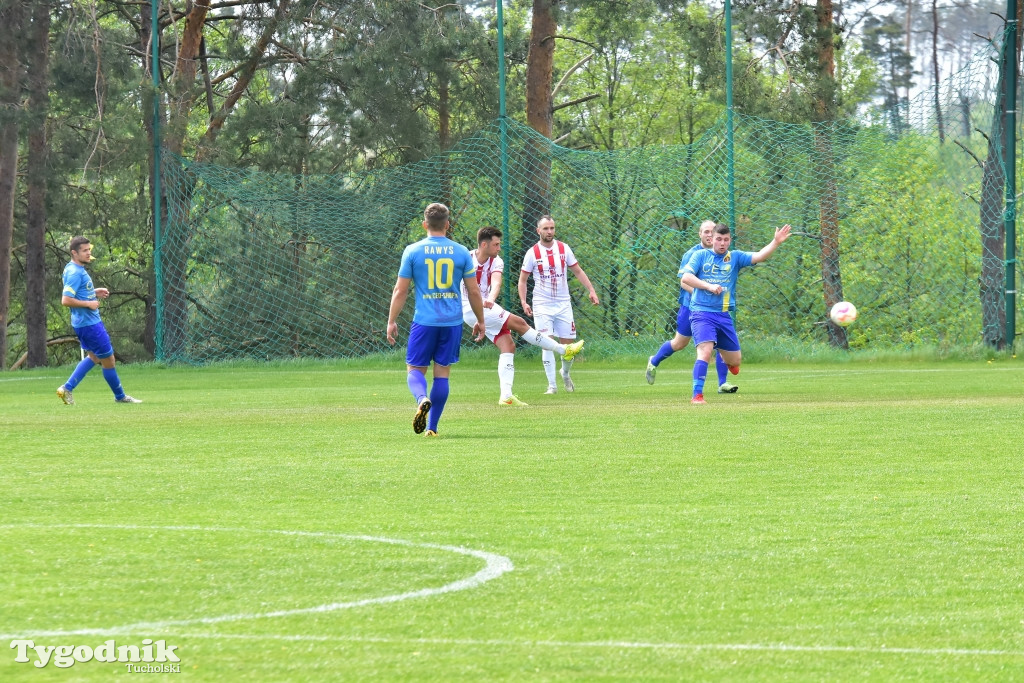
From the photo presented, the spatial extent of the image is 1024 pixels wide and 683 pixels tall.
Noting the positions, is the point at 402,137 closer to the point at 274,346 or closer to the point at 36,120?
the point at 274,346

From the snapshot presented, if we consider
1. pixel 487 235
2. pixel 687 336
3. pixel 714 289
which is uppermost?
pixel 487 235

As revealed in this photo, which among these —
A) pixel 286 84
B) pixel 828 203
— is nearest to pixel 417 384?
pixel 828 203

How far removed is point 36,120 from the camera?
24.1 m

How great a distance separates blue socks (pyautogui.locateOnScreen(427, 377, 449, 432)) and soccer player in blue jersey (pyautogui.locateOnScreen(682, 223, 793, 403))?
13.7 feet

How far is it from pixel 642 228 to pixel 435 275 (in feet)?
43.6

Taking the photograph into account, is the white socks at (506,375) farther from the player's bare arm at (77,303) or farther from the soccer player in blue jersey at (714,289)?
the player's bare arm at (77,303)

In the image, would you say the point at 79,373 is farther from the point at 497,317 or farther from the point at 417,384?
the point at 417,384

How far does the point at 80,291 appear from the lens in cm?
1593

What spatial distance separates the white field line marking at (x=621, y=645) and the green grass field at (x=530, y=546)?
0.01 meters

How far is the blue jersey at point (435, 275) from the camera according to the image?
445 inches

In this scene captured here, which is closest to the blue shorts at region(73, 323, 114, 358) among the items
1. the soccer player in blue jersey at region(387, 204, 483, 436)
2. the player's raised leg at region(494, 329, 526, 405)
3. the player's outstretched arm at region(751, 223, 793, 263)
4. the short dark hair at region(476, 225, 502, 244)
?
the short dark hair at region(476, 225, 502, 244)

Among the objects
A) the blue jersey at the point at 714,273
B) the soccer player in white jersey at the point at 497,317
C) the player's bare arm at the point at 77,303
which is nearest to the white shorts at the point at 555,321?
the soccer player in white jersey at the point at 497,317

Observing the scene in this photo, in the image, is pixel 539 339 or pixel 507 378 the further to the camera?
pixel 539 339

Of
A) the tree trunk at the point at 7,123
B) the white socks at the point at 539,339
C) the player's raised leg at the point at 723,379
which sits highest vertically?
the tree trunk at the point at 7,123
